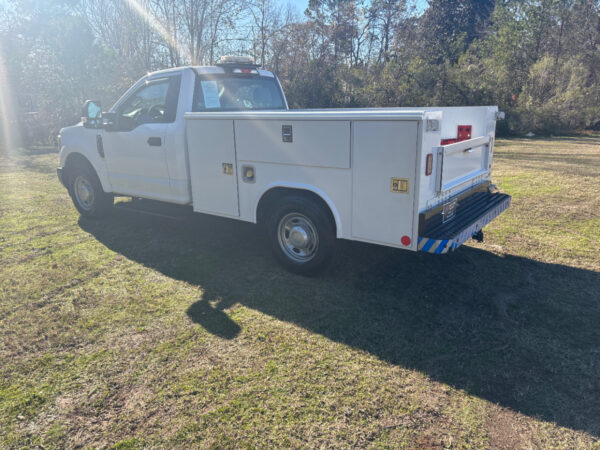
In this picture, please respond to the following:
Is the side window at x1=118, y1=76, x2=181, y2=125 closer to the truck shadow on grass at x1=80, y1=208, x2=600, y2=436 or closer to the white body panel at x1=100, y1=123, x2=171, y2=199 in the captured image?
the white body panel at x1=100, y1=123, x2=171, y2=199

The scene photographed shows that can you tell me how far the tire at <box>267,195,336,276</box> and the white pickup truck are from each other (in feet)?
0.04

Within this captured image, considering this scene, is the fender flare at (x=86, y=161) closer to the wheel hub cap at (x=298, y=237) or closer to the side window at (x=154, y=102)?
the side window at (x=154, y=102)

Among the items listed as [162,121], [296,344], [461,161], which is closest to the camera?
[296,344]

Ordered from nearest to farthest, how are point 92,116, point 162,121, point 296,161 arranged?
1. point 296,161
2. point 162,121
3. point 92,116

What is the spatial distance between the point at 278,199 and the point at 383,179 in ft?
4.28

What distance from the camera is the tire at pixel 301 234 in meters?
4.45

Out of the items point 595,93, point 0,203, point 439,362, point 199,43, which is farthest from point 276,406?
point 595,93

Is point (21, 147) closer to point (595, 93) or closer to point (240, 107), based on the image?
point (240, 107)

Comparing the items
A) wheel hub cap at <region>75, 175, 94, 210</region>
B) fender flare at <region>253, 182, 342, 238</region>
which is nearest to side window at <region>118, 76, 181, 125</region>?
wheel hub cap at <region>75, 175, 94, 210</region>

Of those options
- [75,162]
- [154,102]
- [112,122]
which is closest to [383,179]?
[154,102]

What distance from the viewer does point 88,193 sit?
23.8 feet

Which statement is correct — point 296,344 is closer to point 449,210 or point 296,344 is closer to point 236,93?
point 449,210

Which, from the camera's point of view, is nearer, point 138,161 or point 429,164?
point 429,164

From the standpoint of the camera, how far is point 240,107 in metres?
6.17
